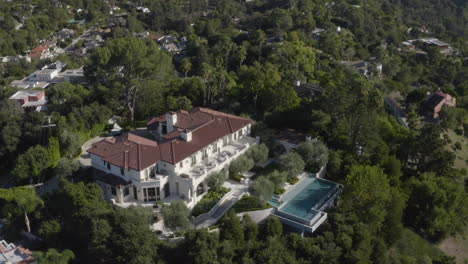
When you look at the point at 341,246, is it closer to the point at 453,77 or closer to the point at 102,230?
the point at 102,230

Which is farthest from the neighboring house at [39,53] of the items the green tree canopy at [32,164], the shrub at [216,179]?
the shrub at [216,179]

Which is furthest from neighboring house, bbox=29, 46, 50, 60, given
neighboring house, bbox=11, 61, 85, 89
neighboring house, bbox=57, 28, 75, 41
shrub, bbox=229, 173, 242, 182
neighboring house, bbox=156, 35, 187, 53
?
shrub, bbox=229, 173, 242, 182

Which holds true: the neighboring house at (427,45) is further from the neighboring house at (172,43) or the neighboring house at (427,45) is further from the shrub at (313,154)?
the shrub at (313,154)

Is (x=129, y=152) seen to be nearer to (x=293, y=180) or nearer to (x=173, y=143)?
→ (x=173, y=143)

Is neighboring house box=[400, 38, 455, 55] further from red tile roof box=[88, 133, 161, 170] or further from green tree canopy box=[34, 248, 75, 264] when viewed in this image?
green tree canopy box=[34, 248, 75, 264]

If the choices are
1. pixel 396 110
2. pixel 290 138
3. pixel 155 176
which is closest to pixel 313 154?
pixel 290 138

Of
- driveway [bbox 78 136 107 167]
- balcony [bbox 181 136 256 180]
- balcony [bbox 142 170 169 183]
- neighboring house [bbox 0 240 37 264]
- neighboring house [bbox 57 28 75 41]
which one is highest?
balcony [bbox 142 170 169 183]

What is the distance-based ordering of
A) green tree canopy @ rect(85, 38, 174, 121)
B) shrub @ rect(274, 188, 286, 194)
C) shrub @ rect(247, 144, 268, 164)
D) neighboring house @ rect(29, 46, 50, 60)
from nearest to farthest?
shrub @ rect(274, 188, 286, 194)
shrub @ rect(247, 144, 268, 164)
green tree canopy @ rect(85, 38, 174, 121)
neighboring house @ rect(29, 46, 50, 60)

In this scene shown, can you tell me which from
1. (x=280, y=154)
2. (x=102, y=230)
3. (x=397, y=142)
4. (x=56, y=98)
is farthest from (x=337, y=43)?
(x=102, y=230)
